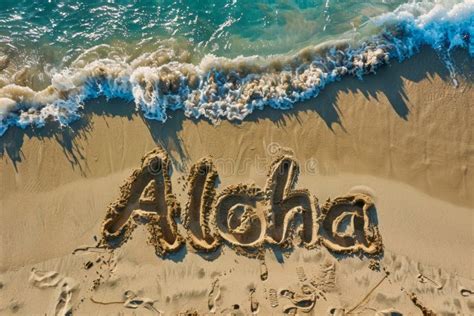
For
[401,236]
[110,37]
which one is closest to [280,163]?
[401,236]

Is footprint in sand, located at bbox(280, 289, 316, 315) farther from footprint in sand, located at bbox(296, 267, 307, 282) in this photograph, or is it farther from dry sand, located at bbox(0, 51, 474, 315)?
footprint in sand, located at bbox(296, 267, 307, 282)

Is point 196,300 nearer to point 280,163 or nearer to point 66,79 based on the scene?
point 280,163

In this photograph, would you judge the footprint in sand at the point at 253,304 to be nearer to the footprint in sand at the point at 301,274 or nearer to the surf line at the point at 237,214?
the surf line at the point at 237,214

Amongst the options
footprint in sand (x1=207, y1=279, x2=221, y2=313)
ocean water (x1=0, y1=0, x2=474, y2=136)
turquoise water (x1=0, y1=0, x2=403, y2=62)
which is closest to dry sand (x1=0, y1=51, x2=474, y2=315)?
footprint in sand (x1=207, y1=279, x2=221, y2=313)

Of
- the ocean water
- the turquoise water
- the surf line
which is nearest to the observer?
the surf line

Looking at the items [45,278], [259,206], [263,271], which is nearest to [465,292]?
[263,271]

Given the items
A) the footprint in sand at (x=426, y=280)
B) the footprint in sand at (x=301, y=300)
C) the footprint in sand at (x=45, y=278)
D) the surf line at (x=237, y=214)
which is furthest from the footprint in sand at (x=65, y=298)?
the footprint in sand at (x=426, y=280)

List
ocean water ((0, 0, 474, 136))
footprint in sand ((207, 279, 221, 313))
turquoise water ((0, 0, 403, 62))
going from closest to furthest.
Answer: footprint in sand ((207, 279, 221, 313))
ocean water ((0, 0, 474, 136))
turquoise water ((0, 0, 403, 62))
